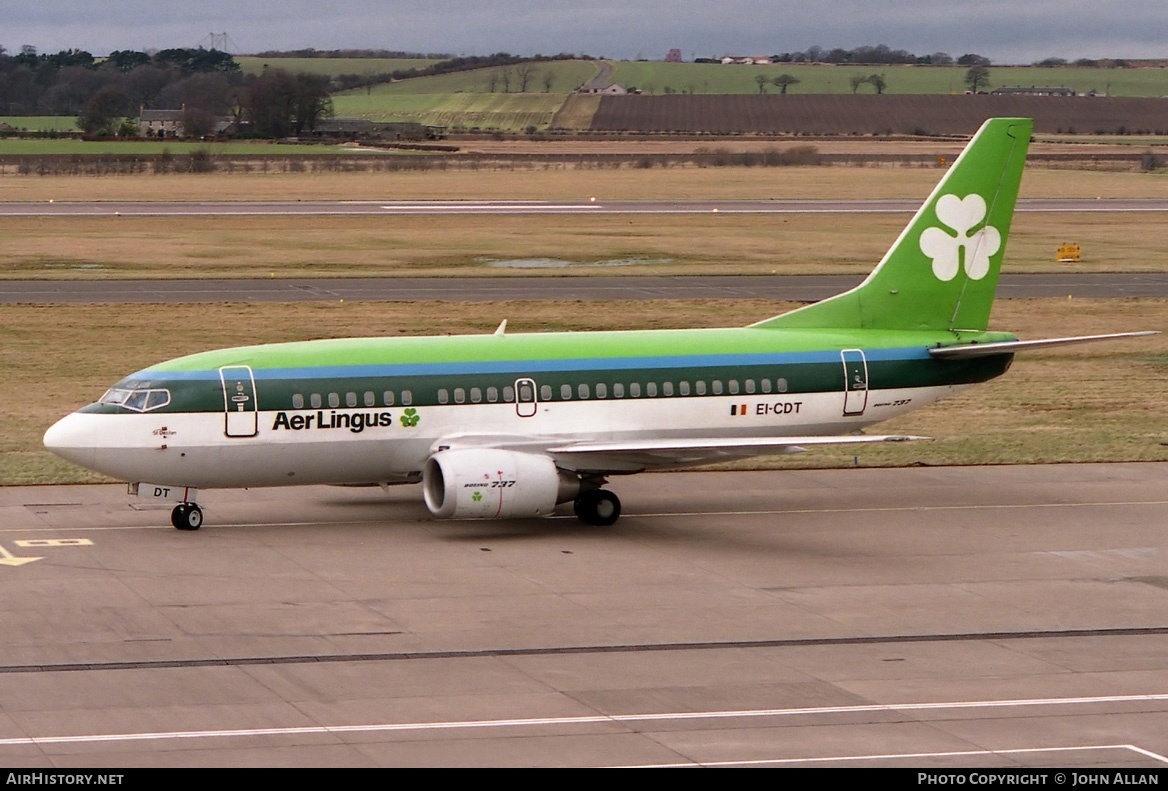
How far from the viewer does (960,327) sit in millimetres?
37812

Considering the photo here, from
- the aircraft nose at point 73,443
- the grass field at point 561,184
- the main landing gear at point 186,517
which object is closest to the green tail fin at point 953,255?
the main landing gear at point 186,517

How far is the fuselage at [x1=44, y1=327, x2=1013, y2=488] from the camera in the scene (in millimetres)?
31984

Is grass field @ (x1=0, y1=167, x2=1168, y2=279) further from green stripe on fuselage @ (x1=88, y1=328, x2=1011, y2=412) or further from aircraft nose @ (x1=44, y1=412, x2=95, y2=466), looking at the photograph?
aircraft nose @ (x1=44, y1=412, x2=95, y2=466)

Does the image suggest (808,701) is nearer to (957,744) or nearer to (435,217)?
(957,744)

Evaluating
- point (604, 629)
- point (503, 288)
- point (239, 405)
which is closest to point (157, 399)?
point (239, 405)

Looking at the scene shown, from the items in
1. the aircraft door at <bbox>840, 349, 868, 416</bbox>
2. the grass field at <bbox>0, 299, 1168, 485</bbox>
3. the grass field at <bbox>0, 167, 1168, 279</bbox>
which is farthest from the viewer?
the grass field at <bbox>0, 167, 1168, 279</bbox>

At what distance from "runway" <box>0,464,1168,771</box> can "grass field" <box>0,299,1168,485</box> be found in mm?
4261

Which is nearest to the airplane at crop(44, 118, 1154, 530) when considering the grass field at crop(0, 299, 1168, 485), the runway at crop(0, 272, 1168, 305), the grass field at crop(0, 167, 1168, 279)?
the grass field at crop(0, 299, 1168, 485)

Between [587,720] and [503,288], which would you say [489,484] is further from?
[503,288]

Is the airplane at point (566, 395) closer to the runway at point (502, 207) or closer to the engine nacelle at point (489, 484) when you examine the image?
the engine nacelle at point (489, 484)

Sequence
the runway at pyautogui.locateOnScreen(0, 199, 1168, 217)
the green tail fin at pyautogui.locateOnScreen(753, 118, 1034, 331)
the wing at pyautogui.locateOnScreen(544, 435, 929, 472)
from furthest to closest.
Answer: the runway at pyautogui.locateOnScreen(0, 199, 1168, 217), the green tail fin at pyautogui.locateOnScreen(753, 118, 1034, 331), the wing at pyautogui.locateOnScreen(544, 435, 929, 472)

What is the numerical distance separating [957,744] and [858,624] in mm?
6293

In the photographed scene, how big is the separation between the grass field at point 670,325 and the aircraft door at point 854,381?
489cm

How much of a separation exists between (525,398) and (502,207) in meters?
84.8
